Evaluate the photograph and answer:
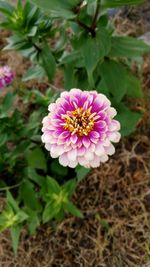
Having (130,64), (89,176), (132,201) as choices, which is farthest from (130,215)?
(130,64)

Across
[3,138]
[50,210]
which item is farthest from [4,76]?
[50,210]

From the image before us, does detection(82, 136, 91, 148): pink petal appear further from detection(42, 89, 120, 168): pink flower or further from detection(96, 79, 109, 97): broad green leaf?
detection(96, 79, 109, 97): broad green leaf

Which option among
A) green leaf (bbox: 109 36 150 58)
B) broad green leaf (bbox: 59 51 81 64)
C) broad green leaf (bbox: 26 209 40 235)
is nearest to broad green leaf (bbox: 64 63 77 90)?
broad green leaf (bbox: 59 51 81 64)

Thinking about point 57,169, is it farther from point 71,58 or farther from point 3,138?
point 71,58

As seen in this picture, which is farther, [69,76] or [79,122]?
[69,76]

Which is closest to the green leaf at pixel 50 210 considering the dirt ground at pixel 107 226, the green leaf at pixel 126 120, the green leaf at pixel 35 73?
the dirt ground at pixel 107 226

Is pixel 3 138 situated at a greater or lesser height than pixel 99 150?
lesser

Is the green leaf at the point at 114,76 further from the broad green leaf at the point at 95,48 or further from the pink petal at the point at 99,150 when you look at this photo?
the pink petal at the point at 99,150
